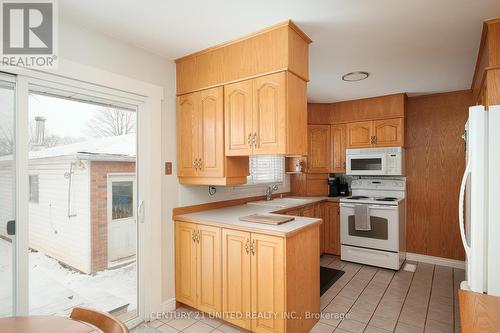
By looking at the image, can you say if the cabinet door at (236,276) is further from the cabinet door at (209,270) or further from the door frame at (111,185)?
the door frame at (111,185)

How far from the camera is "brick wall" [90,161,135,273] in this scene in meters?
2.25

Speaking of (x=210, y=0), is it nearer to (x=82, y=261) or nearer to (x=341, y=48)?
(x=341, y=48)

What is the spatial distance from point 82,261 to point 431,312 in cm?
318

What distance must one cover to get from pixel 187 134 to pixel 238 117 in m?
0.63

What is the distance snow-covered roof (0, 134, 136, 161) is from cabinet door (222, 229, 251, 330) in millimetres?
1150

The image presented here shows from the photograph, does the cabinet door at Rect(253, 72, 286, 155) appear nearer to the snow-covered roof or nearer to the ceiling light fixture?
the snow-covered roof

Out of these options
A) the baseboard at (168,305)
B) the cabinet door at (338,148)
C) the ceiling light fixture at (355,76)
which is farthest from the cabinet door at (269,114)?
the cabinet door at (338,148)

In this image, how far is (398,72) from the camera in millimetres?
3061

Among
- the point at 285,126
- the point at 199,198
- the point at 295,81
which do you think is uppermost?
the point at 295,81

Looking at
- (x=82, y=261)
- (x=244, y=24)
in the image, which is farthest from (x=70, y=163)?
(x=244, y=24)

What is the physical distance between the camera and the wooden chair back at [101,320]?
1.06 m

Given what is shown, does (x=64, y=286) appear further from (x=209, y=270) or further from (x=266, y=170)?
(x=266, y=170)

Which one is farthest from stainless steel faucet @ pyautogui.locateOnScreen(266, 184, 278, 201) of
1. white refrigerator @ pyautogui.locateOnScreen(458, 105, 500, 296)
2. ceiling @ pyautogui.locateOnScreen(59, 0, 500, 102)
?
white refrigerator @ pyautogui.locateOnScreen(458, 105, 500, 296)

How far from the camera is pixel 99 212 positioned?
2.29 m
